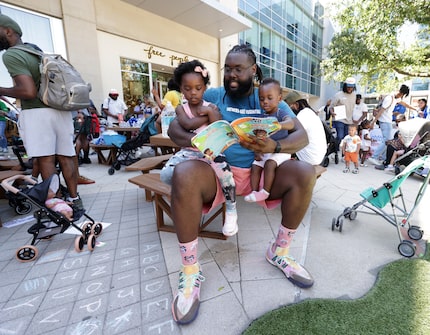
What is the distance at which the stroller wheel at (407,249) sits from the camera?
1952 millimetres

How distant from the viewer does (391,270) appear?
175 cm

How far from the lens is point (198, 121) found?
1.71 metres

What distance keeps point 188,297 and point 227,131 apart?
41.9 inches

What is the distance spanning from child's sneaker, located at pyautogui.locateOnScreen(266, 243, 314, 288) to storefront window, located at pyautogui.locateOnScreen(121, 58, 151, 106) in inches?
361

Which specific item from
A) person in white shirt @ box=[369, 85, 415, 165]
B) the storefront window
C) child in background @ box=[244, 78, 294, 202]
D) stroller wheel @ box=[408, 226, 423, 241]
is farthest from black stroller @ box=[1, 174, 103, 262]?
the storefront window

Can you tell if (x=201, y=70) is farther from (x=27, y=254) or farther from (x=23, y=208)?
(x=23, y=208)

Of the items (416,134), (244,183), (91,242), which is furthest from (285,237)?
(416,134)

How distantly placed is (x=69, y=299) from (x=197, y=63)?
1930 mm

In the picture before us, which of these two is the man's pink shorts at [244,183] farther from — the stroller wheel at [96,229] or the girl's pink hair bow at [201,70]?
the stroller wheel at [96,229]

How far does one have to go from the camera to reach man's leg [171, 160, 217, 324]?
1.39 meters

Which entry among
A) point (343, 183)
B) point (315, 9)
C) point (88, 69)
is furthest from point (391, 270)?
point (315, 9)

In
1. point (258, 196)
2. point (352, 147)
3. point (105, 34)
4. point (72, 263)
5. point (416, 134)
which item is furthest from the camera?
point (105, 34)

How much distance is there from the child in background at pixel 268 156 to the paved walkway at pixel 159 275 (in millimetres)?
625

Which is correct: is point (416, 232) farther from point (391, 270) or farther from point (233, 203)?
point (233, 203)
